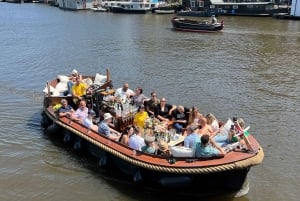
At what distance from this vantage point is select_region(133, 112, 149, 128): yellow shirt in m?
Answer: 13.6

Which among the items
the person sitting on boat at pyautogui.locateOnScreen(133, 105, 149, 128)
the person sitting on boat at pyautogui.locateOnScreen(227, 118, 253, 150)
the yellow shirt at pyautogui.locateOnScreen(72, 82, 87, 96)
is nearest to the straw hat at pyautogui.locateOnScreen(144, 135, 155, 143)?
the person sitting on boat at pyautogui.locateOnScreen(133, 105, 149, 128)

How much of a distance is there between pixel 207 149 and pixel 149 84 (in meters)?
13.5

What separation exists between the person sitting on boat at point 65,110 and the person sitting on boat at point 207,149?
5646 mm

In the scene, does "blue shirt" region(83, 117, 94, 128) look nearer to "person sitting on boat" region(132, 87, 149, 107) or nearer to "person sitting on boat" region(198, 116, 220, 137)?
"person sitting on boat" region(132, 87, 149, 107)

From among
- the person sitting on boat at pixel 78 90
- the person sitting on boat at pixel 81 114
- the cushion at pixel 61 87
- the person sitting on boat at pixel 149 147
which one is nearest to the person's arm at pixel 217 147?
the person sitting on boat at pixel 149 147

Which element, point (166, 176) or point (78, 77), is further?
point (78, 77)

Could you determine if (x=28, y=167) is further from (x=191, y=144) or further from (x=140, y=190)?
(x=191, y=144)

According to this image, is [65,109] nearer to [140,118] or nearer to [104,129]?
[104,129]

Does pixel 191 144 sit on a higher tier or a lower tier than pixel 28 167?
higher

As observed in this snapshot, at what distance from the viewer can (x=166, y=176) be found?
1100 centimetres

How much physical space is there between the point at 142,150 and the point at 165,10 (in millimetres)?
66627

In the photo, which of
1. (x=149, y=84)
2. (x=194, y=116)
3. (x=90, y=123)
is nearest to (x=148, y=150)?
(x=194, y=116)

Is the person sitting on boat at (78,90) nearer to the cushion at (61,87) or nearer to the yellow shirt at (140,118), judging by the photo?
the cushion at (61,87)

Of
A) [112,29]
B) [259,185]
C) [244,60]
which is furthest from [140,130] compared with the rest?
[112,29]
